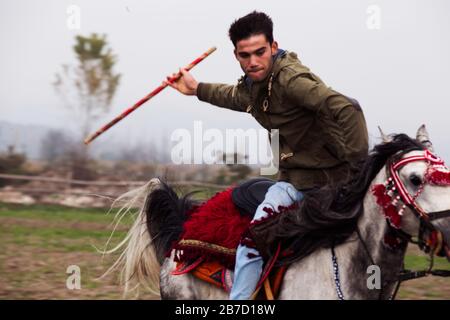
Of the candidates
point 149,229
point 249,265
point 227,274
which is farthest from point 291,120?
point 149,229

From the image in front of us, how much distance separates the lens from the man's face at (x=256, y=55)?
135 inches

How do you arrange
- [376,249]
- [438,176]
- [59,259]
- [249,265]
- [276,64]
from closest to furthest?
1. [438,176]
2. [376,249]
3. [249,265]
4. [276,64]
5. [59,259]

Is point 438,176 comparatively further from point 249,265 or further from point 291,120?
point 249,265

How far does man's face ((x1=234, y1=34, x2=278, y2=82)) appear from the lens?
3.44 metres

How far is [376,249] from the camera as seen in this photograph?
10.2ft

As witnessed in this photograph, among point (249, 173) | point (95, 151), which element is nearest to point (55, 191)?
point (95, 151)

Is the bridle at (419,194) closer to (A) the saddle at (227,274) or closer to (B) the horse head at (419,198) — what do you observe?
(B) the horse head at (419,198)

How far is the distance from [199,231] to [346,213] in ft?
2.99

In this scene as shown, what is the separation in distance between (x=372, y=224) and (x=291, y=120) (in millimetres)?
714

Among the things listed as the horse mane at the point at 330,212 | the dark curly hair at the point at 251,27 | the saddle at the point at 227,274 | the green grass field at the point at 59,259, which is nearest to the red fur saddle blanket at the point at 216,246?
the saddle at the point at 227,274

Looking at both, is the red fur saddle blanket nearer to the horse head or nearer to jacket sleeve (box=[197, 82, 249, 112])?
jacket sleeve (box=[197, 82, 249, 112])

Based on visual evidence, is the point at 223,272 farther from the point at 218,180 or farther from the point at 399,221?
the point at 218,180
